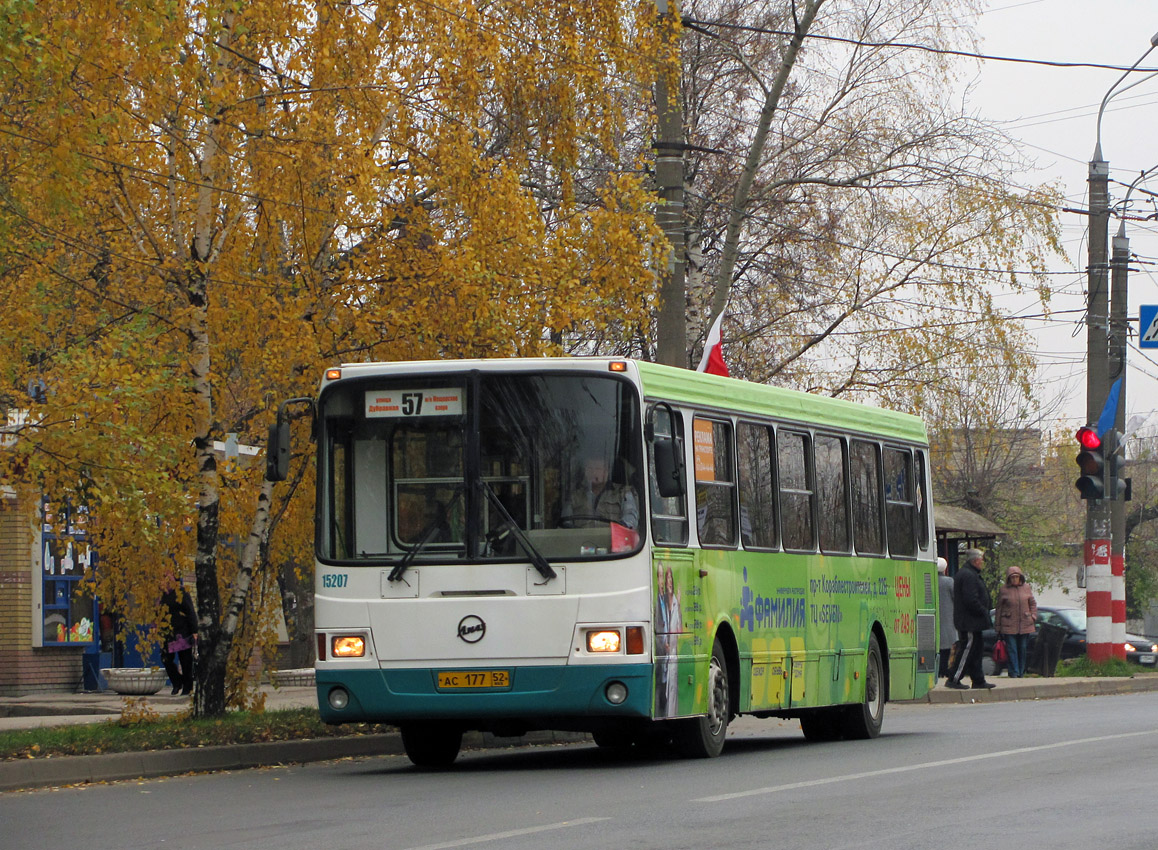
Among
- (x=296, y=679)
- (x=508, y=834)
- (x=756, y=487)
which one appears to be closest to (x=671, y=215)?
(x=756, y=487)

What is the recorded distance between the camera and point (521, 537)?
13.4m

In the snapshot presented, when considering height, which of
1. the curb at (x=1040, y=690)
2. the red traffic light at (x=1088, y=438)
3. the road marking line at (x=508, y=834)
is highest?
the red traffic light at (x=1088, y=438)

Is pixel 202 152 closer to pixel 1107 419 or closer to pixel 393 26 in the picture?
pixel 393 26

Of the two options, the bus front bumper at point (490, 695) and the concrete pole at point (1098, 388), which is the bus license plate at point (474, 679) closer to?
the bus front bumper at point (490, 695)

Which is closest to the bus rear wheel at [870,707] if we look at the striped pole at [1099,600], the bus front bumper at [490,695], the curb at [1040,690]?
the bus front bumper at [490,695]

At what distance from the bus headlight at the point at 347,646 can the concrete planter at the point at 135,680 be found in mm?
13870

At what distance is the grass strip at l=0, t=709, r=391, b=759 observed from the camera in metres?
14.8

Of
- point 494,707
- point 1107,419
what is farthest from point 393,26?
point 1107,419

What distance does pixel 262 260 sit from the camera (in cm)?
1725

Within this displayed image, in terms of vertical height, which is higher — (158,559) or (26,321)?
(26,321)

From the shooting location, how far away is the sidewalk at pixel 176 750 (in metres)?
13.7

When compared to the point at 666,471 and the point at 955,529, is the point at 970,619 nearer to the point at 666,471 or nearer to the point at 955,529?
the point at 955,529

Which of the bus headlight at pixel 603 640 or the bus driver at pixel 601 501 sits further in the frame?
the bus driver at pixel 601 501

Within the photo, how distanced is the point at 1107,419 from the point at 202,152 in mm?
17789
